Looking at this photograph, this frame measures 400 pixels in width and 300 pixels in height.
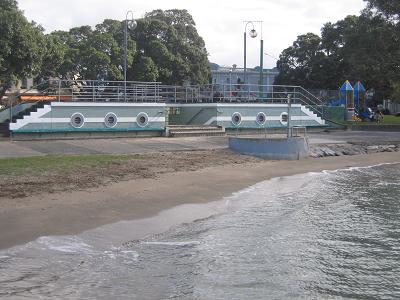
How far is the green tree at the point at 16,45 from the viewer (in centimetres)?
2947

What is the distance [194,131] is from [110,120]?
4.74 metres

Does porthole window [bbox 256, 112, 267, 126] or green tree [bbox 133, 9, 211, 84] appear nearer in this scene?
porthole window [bbox 256, 112, 267, 126]

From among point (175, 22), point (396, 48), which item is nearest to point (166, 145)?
point (396, 48)

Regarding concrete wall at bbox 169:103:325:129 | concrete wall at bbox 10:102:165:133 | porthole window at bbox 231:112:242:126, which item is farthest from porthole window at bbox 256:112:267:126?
concrete wall at bbox 10:102:165:133

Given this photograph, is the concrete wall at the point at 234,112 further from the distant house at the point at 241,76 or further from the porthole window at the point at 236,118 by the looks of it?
the distant house at the point at 241,76

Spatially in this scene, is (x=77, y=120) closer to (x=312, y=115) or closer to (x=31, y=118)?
(x=31, y=118)

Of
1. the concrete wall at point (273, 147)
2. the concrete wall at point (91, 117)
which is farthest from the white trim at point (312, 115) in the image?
the concrete wall at point (273, 147)

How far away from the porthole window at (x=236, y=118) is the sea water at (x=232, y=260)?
19280 millimetres

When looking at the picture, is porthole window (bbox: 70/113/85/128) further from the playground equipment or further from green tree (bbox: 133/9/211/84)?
green tree (bbox: 133/9/211/84)

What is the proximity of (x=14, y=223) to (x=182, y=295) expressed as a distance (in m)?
4.51

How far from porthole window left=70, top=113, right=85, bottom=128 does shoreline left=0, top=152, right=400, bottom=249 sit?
1006 cm

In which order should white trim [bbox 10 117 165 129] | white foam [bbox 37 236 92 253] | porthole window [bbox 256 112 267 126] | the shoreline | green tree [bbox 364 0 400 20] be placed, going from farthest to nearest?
1. green tree [bbox 364 0 400 20]
2. porthole window [bbox 256 112 267 126]
3. white trim [bbox 10 117 165 129]
4. the shoreline
5. white foam [bbox 37 236 92 253]

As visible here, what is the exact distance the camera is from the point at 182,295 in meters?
7.37

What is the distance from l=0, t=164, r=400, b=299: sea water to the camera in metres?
7.59
